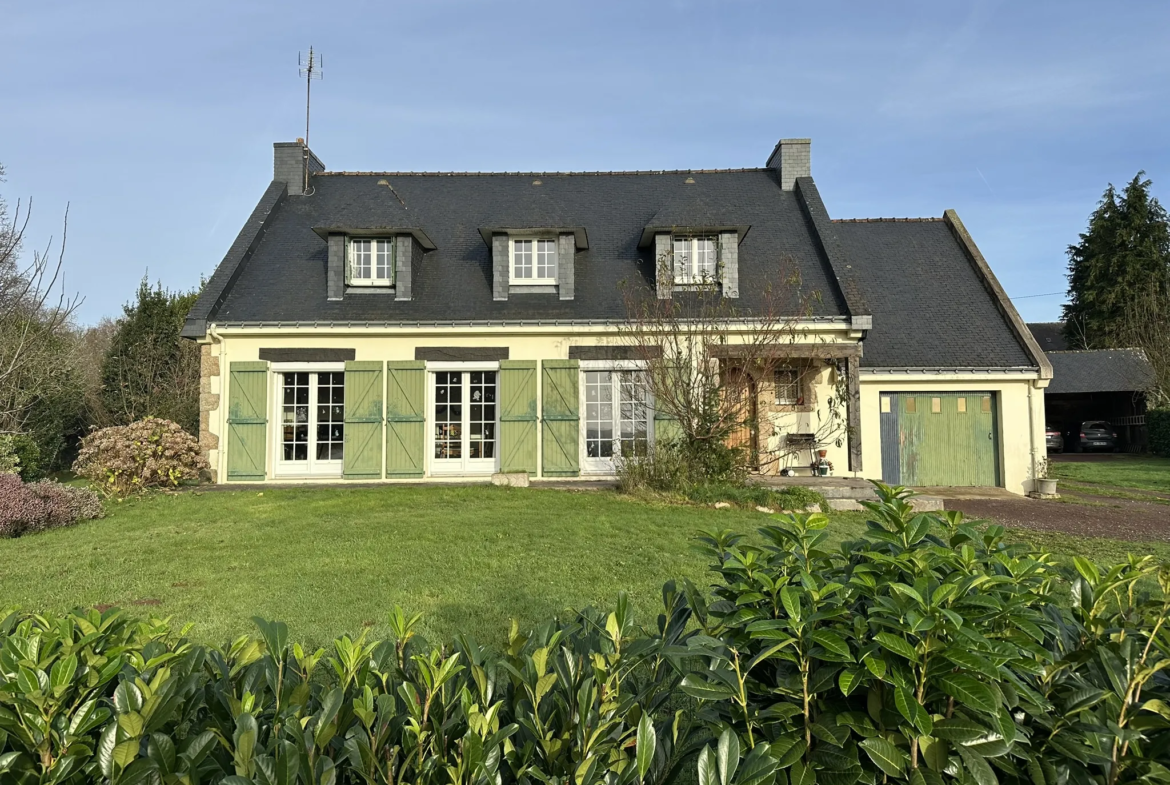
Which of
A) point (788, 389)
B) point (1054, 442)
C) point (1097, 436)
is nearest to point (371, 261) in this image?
point (788, 389)

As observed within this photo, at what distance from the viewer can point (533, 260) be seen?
1343 centimetres

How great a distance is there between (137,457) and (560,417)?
7.17 metres

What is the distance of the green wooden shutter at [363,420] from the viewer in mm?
12359

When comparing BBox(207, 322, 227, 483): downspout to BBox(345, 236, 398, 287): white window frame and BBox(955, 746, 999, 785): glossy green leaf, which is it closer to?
BBox(345, 236, 398, 287): white window frame

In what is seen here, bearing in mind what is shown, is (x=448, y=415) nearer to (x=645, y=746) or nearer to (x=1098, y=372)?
A: (x=645, y=746)

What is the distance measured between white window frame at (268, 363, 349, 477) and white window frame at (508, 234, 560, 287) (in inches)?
152

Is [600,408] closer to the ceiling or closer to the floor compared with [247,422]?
closer to the ceiling

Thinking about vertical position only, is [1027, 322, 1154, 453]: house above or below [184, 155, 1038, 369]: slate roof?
below

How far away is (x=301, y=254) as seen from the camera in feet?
46.0

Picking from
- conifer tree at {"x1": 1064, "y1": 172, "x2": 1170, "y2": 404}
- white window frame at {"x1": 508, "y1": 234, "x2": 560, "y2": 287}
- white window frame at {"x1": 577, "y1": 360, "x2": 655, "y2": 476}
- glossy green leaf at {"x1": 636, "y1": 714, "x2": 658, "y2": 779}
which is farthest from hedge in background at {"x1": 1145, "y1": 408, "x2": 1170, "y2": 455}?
glossy green leaf at {"x1": 636, "y1": 714, "x2": 658, "y2": 779}

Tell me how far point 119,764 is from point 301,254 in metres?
14.2

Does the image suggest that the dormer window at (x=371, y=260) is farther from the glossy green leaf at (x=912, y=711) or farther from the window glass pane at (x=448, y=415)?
the glossy green leaf at (x=912, y=711)

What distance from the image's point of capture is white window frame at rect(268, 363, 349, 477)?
12.6m

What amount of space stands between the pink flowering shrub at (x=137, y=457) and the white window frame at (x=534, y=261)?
6695mm
